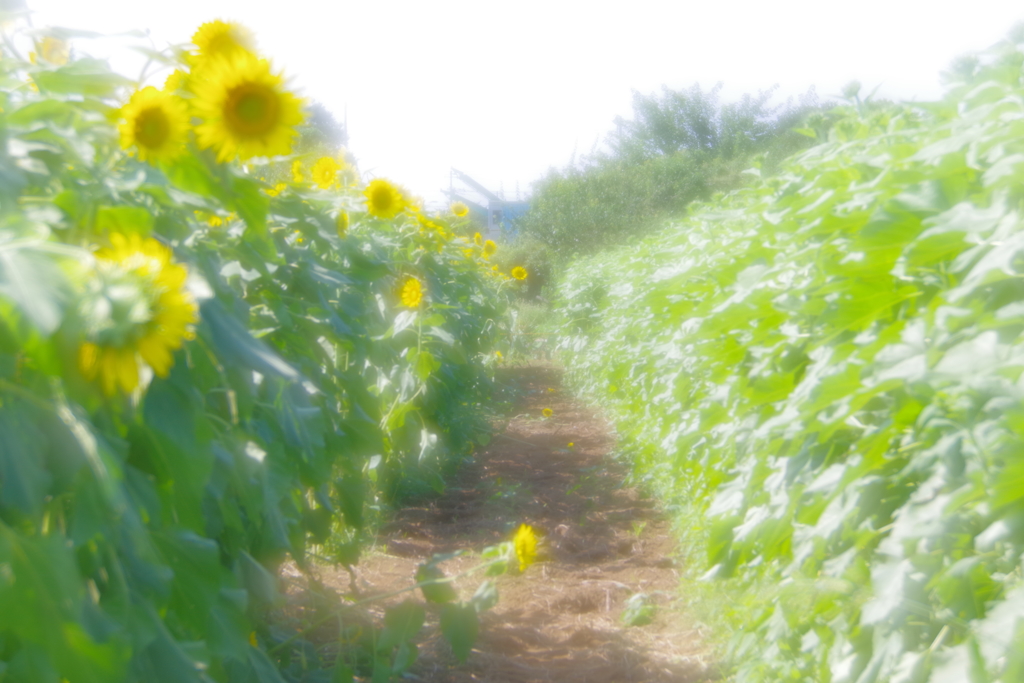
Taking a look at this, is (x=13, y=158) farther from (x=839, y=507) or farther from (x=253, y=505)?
(x=839, y=507)

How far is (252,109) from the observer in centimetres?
158

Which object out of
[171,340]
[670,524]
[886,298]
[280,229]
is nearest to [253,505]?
[171,340]

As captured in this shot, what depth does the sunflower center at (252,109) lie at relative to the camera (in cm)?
155

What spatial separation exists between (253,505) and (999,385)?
1106mm

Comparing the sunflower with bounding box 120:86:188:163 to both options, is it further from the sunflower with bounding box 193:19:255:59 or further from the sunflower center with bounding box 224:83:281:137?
the sunflower with bounding box 193:19:255:59

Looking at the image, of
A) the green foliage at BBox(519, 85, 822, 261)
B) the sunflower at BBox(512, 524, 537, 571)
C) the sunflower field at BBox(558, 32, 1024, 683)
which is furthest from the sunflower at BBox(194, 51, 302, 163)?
the green foliage at BBox(519, 85, 822, 261)

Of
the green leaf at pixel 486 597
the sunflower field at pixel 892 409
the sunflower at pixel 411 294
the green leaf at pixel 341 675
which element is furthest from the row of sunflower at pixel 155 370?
the sunflower at pixel 411 294

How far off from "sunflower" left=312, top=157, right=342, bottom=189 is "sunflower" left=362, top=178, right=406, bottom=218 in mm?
165

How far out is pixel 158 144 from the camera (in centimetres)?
142

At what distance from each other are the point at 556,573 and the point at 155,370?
11.3ft

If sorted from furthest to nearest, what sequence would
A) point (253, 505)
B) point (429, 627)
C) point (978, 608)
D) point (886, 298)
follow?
point (429, 627) → point (886, 298) → point (253, 505) → point (978, 608)

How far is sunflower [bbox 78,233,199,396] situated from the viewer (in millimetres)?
750

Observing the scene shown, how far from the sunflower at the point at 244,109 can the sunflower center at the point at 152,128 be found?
0.06 metres

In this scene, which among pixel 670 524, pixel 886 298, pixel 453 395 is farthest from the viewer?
pixel 453 395
